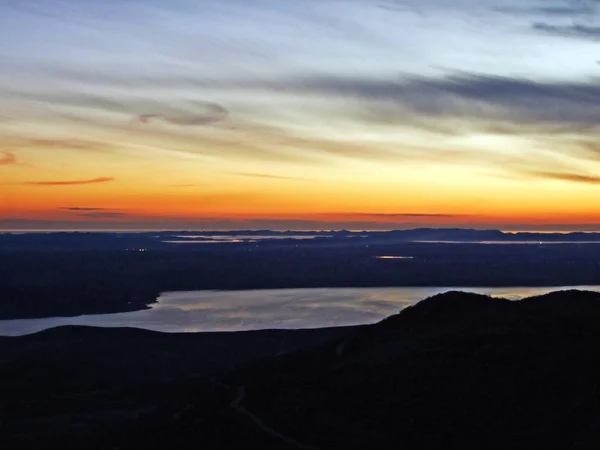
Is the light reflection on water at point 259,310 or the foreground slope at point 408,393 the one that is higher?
the foreground slope at point 408,393

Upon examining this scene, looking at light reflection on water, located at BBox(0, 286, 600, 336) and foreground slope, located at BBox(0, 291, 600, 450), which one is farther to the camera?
light reflection on water, located at BBox(0, 286, 600, 336)

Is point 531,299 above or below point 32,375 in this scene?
above

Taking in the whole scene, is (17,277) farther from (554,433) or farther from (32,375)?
(554,433)

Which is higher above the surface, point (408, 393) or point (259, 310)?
point (408, 393)

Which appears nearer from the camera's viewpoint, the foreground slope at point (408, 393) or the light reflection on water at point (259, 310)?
the foreground slope at point (408, 393)

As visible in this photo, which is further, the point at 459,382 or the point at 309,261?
the point at 309,261

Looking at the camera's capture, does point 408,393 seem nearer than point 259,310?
Yes

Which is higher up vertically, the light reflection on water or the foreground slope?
the foreground slope

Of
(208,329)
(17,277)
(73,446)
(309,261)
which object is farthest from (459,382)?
(309,261)
